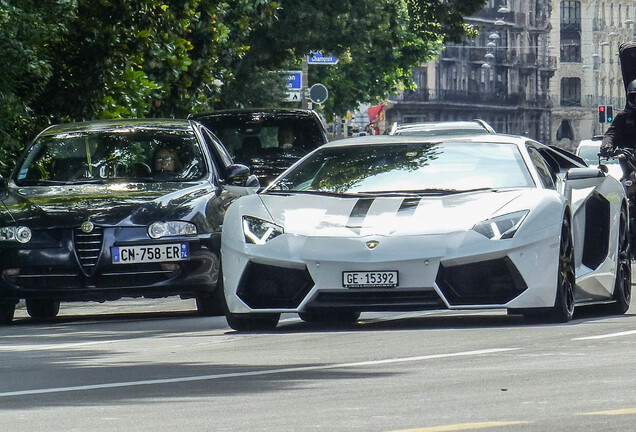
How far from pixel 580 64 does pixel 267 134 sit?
5171 inches

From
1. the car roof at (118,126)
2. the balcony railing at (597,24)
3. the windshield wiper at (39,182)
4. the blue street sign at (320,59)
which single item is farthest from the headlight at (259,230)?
the balcony railing at (597,24)

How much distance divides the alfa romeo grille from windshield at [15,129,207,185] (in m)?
1.21

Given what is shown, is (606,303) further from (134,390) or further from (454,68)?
(454,68)

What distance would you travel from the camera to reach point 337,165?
42.8 ft

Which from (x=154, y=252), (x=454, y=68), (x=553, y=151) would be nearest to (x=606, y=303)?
(x=553, y=151)

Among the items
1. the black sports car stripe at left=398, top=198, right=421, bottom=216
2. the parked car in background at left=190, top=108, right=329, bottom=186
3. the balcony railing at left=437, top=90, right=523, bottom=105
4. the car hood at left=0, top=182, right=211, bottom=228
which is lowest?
the balcony railing at left=437, top=90, right=523, bottom=105

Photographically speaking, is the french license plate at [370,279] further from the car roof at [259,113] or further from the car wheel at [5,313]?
the car roof at [259,113]

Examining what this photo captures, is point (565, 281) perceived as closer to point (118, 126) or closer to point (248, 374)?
point (248, 374)

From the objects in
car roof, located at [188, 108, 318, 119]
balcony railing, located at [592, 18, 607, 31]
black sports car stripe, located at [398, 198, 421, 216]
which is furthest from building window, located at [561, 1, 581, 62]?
black sports car stripe, located at [398, 198, 421, 216]

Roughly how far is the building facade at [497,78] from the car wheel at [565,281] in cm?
11588

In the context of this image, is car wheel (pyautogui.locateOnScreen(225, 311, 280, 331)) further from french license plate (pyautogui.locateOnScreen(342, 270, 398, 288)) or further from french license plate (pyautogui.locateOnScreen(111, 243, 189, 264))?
french license plate (pyautogui.locateOnScreen(111, 243, 189, 264))

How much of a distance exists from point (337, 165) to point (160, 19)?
443 inches

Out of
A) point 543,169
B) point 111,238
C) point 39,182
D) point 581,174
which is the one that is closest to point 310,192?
point 543,169

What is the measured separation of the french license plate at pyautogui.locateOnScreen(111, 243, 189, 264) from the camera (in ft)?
47.6
